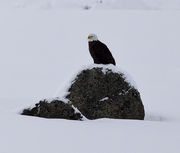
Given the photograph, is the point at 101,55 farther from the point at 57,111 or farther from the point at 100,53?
the point at 57,111

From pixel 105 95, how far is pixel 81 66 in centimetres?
50

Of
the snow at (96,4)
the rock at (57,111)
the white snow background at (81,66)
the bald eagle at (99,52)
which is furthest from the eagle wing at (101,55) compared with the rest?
the snow at (96,4)

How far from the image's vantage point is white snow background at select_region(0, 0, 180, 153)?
10.5ft

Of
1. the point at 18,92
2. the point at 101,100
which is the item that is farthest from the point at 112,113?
the point at 18,92

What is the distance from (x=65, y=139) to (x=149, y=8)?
20834 mm

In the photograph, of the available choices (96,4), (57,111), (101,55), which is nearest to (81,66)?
(101,55)

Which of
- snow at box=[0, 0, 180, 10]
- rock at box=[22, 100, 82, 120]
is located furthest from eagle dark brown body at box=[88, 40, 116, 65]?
snow at box=[0, 0, 180, 10]

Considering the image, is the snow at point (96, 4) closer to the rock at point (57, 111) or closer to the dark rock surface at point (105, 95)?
the dark rock surface at point (105, 95)

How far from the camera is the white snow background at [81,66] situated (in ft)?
10.5

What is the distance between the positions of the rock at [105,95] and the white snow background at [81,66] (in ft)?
0.94

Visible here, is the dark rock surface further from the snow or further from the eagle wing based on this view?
the snow

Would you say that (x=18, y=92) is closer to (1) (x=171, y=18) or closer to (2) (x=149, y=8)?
(1) (x=171, y=18)

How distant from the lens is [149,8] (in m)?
23.4

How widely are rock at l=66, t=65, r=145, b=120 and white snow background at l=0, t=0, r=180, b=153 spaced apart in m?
0.29
